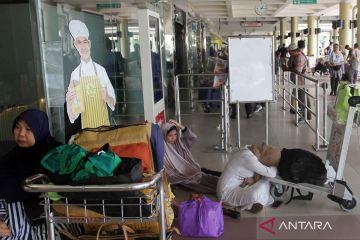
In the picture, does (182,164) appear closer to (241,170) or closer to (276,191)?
(241,170)

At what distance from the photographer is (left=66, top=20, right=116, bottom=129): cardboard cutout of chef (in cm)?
370

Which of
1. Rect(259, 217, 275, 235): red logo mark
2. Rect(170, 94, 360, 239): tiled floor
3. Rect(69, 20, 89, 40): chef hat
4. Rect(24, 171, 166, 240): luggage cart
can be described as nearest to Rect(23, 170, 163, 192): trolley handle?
Rect(24, 171, 166, 240): luggage cart

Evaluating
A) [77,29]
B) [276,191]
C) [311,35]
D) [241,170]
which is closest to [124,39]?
[77,29]

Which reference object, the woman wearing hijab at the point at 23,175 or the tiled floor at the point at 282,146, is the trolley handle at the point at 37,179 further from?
the tiled floor at the point at 282,146

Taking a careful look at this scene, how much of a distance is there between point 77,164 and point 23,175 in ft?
1.67

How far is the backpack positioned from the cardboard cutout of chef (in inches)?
68.6

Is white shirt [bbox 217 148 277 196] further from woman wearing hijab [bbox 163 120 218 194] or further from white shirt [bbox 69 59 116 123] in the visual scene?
white shirt [bbox 69 59 116 123]

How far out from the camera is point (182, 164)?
4.43m

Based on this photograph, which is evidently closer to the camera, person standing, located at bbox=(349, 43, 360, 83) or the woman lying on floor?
the woman lying on floor

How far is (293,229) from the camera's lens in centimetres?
333

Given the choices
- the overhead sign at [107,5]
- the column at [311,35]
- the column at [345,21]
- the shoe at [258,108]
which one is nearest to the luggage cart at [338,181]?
the overhead sign at [107,5]

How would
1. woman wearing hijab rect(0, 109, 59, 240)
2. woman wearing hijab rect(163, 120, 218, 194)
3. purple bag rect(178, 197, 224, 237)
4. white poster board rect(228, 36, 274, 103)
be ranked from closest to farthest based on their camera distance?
1. woman wearing hijab rect(0, 109, 59, 240)
2. purple bag rect(178, 197, 224, 237)
3. woman wearing hijab rect(163, 120, 218, 194)
4. white poster board rect(228, 36, 274, 103)

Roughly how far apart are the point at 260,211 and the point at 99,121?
5.49 ft

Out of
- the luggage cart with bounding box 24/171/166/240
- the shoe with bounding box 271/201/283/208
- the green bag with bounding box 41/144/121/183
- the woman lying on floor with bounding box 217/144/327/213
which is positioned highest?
the green bag with bounding box 41/144/121/183
